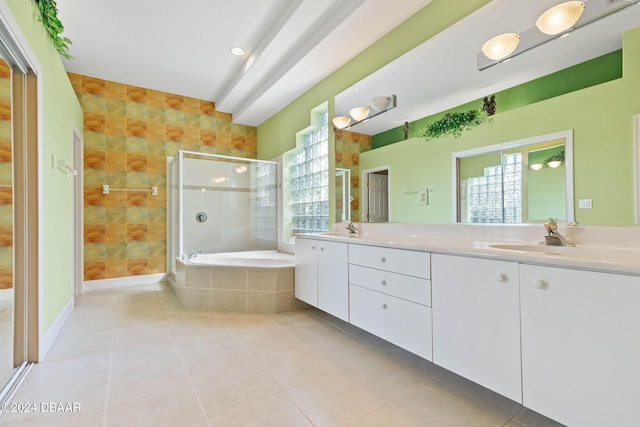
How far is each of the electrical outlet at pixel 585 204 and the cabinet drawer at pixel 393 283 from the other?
32.8 inches

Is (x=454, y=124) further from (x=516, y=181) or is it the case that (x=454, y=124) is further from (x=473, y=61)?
(x=516, y=181)

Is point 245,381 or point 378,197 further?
point 378,197

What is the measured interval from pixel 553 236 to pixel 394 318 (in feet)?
3.04

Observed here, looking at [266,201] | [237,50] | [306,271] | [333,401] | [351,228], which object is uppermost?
[237,50]

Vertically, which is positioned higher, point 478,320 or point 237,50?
point 237,50

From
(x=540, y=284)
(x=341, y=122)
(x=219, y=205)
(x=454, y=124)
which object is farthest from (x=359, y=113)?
(x=219, y=205)

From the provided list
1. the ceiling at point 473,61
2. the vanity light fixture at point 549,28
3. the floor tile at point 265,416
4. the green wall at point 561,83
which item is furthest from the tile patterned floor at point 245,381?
the vanity light fixture at point 549,28

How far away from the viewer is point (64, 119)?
8.46ft

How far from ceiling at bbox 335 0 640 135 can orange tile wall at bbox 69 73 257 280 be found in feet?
9.14

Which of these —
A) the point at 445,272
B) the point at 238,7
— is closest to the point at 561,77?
the point at 445,272

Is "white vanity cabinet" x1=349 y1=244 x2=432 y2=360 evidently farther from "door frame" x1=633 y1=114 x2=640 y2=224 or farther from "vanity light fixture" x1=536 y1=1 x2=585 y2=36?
"vanity light fixture" x1=536 y1=1 x2=585 y2=36

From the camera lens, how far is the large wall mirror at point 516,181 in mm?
1526

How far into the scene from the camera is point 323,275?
2.38 metres

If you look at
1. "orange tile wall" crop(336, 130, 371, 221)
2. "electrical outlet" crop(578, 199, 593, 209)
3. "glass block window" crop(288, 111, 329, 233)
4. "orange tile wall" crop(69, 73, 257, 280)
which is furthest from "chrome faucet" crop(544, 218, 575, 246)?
"orange tile wall" crop(69, 73, 257, 280)
